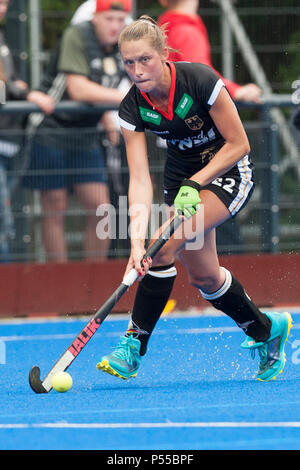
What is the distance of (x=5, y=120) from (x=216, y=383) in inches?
150

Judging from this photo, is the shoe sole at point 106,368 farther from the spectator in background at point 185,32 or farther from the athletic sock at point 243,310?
the spectator in background at point 185,32

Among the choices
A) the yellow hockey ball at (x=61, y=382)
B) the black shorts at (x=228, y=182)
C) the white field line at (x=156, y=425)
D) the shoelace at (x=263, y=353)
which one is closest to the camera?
the white field line at (x=156, y=425)

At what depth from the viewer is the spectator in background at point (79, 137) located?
817cm

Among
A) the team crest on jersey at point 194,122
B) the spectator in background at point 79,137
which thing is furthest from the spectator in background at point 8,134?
the team crest on jersey at point 194,122

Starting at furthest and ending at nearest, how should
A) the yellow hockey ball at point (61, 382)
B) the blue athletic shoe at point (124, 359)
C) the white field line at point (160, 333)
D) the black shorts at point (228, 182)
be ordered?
the white field line at point (160, 333) < the black shorts at point (228, 182) < the blue athletic shoe at point (124, 359) < the yellow hockey ball at point (61, 382)

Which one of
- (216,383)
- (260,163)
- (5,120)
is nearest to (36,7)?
(5,120)

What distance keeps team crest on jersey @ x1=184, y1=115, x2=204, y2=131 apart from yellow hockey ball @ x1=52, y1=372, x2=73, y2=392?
1.34m

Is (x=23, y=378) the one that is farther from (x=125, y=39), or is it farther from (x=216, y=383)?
(x=125, y=39)

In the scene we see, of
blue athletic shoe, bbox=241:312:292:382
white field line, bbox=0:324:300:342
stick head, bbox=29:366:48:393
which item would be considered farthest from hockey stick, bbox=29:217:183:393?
white field line, bbox=0:324:300:342

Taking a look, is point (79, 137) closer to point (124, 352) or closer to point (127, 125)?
point (127, 125)

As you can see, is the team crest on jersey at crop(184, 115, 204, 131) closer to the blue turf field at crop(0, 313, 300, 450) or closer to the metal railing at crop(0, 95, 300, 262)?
the blue turf field at crop(0, 313, 300, 450)

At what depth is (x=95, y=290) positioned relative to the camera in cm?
839

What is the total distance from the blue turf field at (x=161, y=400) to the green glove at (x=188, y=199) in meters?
0.85

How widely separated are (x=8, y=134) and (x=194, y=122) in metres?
3.38
